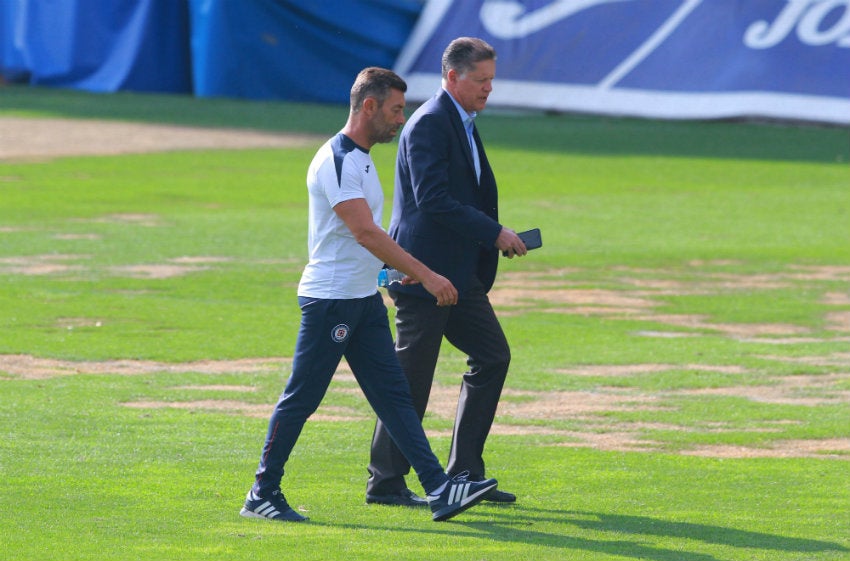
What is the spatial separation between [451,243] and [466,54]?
853mm

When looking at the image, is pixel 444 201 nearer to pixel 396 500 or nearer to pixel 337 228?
pixel 337 228

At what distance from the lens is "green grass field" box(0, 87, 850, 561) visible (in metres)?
6.48

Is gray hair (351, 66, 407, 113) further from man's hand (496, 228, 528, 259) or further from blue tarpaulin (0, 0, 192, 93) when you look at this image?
blue tarpaulin (0, 0, 192, 93)

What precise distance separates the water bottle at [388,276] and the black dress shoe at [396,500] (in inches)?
39.0

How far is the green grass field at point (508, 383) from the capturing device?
255 inches

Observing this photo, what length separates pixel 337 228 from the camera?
21.0 ft

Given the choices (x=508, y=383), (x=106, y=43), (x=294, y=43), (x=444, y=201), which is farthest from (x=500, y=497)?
(x=106, y=43)

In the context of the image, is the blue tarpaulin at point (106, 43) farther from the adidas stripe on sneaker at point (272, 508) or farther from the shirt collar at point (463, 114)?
the adidas stripe on sneaker at point (272, 508)

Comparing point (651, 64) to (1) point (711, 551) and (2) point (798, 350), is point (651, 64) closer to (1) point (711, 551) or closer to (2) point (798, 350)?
(2) point (798, 350)

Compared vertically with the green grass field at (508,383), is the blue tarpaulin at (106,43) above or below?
below

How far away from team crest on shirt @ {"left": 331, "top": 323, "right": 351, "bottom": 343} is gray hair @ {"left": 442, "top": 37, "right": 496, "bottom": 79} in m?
1.30

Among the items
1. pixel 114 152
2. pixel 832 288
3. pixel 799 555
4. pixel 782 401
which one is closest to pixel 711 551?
pixel 799 555

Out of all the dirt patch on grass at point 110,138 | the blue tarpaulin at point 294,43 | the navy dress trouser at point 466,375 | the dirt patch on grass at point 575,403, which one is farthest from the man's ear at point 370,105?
the blue tarpaulin at point 294,43

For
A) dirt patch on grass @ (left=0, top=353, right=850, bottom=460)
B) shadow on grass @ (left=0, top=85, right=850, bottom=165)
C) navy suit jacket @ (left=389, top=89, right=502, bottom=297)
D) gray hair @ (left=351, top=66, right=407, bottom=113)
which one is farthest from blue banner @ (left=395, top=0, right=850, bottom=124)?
gray hair @ (left=351, top=66, right=407, bottom=113)
